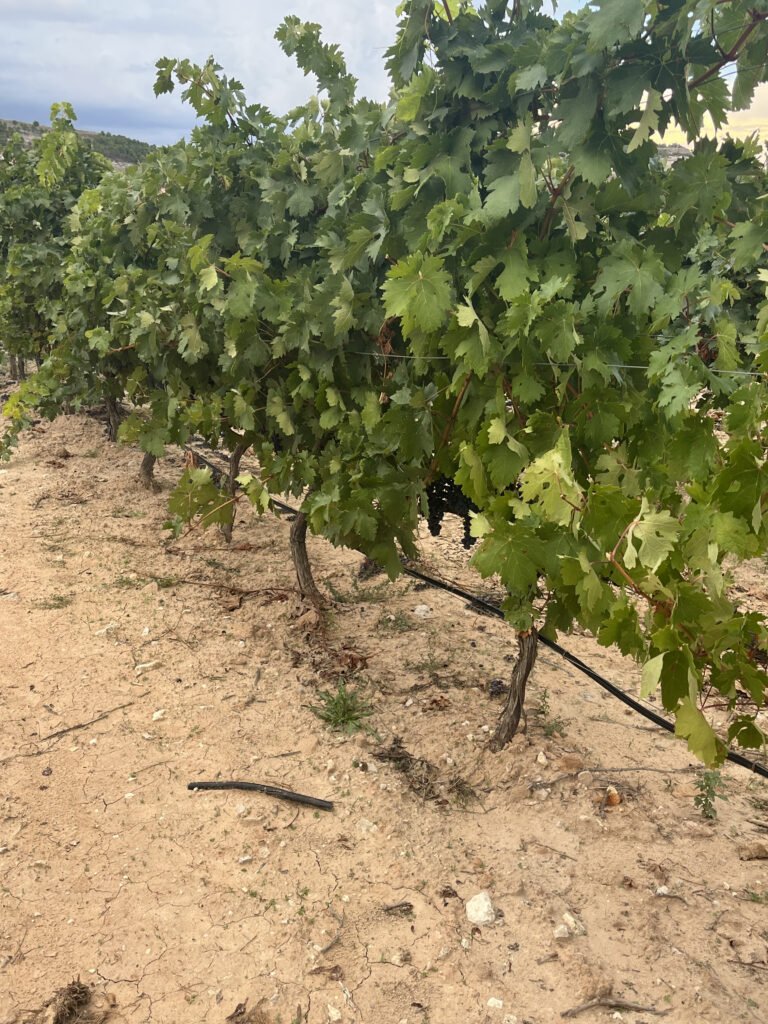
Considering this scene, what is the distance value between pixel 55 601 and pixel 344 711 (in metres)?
2.53

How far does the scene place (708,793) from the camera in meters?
3.62

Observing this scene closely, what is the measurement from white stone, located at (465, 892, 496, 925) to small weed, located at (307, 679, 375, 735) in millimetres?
1252

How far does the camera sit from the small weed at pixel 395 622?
5.48 metres

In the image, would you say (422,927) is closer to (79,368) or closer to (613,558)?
(613,558)

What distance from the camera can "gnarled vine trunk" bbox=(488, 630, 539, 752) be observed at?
382 cm

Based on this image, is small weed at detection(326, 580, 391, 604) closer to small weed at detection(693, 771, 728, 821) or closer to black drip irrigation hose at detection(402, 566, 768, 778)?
black drip irrigation hose at detection(402, 566, 768, 778)

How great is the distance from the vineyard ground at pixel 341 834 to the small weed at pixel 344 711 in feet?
0.22

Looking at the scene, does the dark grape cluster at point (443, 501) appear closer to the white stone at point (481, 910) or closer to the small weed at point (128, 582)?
the white stone at point (481, 910)

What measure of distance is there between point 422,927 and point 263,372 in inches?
120

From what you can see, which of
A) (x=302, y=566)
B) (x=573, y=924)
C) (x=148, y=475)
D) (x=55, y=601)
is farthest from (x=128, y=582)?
(x=573, y=924)

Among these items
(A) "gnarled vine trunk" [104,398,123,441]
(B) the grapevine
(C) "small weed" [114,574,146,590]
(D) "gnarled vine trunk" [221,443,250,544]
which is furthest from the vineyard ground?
(A) "gnarled vine trunk" [104,398,123,441]

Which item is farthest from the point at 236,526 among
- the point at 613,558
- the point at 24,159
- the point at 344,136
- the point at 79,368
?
the point at 24,159

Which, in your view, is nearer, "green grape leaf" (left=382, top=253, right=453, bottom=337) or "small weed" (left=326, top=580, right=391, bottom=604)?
"green grape leaf" (left=382, top=253, right=453, bottom=337)

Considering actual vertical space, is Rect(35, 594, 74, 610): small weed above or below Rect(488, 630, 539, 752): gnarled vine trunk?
below
